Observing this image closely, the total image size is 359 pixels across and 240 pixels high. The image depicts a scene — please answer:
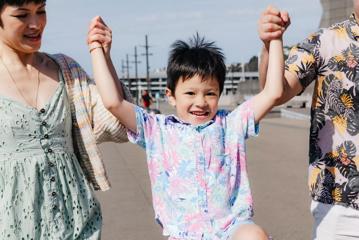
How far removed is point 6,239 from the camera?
2.48 metres

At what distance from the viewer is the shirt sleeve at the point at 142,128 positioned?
278 centimetres

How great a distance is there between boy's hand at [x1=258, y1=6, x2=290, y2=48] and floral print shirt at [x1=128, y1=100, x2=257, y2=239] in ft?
1.08

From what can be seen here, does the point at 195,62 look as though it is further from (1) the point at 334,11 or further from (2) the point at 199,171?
(1) the point at 334,11

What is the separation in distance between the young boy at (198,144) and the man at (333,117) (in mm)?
235

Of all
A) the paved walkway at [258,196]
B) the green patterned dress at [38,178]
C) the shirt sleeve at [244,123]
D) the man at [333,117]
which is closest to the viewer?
the green patterned dress at [38,178]

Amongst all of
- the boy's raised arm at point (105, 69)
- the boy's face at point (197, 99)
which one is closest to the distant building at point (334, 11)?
the boy's face at point (197, 99)

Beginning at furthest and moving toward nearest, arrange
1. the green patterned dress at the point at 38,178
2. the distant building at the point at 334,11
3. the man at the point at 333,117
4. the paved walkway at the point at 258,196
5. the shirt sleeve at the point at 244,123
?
1. the distant building at the point at 334,11
2. the paved walkway at the point at 258,196
3. the man at the point at 333,117
4. the shirt sleeve at the point at 244,123
5. the green patterned dress at the point at 38,178

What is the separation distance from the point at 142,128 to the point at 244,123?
0.44 meters

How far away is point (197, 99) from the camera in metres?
2.80

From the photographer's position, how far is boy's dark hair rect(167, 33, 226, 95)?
287 cm

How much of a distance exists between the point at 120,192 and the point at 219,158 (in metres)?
5.32

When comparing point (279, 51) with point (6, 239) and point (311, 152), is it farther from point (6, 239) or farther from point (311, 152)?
point (6, 239)

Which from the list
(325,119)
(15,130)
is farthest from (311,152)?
(15,130)

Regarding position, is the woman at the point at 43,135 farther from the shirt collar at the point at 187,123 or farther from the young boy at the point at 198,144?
the shirt collar at the point at 187,123
